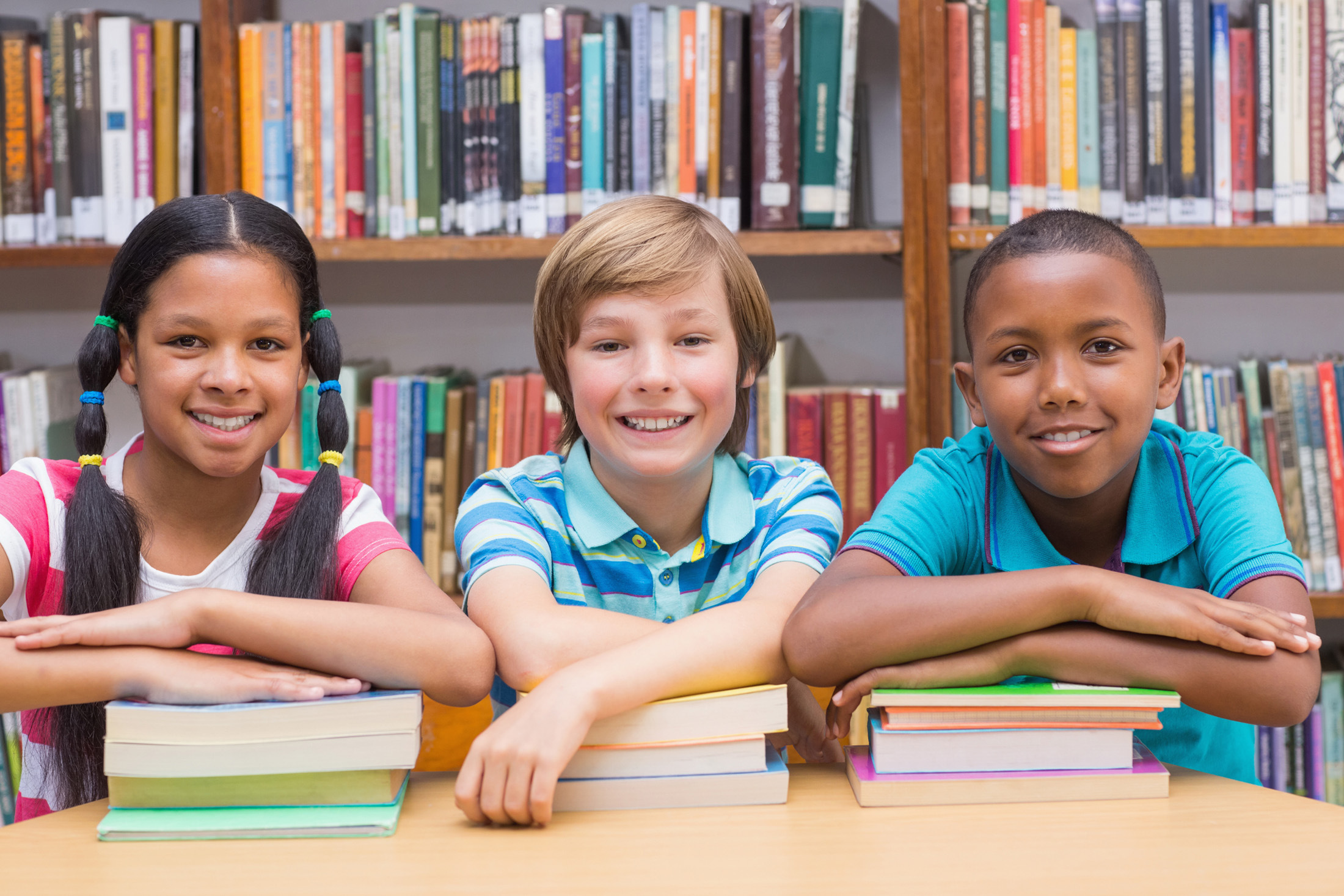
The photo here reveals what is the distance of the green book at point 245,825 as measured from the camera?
2.43 feet

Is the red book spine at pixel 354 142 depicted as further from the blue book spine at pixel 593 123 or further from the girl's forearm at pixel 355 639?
the girl's forearm at pixel 355 639

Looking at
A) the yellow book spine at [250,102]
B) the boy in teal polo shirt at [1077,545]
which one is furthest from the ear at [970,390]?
the yellow book spine at [250,102]

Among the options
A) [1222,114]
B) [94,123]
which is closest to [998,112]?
[1222,114]

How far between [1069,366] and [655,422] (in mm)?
398

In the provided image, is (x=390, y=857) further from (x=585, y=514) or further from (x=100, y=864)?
(x=585, y=514)

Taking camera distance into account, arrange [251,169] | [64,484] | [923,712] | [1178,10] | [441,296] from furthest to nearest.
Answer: [441,296] → [251,169] → [1178,10] → [64,484] → [923,712]

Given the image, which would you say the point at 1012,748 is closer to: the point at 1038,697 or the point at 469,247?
the point at 1038,697

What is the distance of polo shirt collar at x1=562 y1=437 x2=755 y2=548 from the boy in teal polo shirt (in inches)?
6.1

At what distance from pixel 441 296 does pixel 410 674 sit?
1.37 meters

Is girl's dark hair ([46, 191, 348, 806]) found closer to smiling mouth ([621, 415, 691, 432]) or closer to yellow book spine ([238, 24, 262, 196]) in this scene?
smiling mouth ([621, 415, 691, 432])

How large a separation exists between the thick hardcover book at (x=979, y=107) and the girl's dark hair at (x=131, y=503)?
1002 mm

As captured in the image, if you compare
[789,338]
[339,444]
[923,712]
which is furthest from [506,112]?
[923,712]

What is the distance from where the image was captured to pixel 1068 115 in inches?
65.6

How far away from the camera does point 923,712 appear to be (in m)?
0.81
